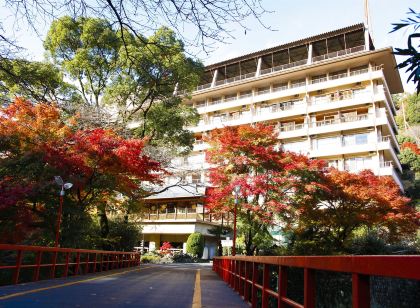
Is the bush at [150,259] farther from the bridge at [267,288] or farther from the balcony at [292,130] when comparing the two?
the bridge at [267,288]

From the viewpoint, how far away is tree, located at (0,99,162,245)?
55.7ft

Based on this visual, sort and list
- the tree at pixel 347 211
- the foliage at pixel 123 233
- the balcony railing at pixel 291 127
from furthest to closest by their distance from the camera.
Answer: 1. the balcony railing at pixel 291 127
2. the foliage at pixel 123 233
3. the tree at pixel 347 211

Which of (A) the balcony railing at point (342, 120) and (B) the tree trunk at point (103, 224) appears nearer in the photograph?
(B) the tree trunk at point (103, 224)


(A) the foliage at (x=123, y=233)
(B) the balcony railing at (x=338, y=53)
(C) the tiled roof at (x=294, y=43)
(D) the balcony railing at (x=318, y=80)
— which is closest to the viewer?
(A) the foliage at (x=123, y=233)

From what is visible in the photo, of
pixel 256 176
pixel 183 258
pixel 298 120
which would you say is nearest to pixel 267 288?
pixel 256 176

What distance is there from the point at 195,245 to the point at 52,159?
2798cm

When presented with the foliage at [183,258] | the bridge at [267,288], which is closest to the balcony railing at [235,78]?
the foliage at [183,258]

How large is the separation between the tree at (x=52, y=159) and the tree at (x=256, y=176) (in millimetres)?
5757

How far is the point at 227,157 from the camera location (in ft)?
81.5

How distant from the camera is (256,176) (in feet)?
79.0

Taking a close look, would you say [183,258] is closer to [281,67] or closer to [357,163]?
[357,163]

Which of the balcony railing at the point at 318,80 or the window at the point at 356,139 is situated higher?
the balcony railing at the point at 318,80

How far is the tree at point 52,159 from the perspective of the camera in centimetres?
1697

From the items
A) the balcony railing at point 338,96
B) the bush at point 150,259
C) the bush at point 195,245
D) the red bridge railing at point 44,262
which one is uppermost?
the balcony railing at point 338,96
